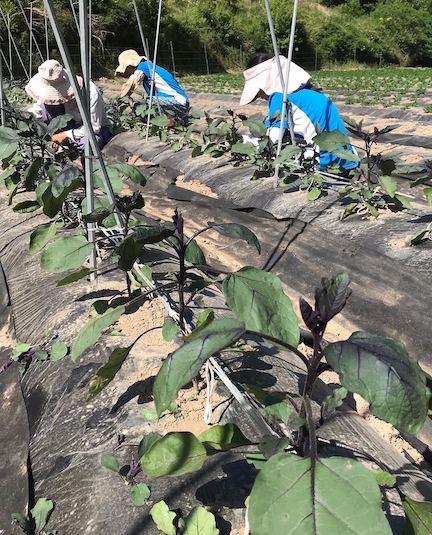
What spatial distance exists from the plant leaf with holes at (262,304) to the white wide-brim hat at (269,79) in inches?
137

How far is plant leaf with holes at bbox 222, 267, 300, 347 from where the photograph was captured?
973 mm

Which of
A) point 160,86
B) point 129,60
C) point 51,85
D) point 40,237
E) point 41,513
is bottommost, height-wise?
point 41,513

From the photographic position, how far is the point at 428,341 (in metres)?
2.33

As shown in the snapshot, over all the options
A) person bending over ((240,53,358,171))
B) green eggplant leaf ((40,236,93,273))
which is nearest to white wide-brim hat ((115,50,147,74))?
person bending over ((240,53,358,171))

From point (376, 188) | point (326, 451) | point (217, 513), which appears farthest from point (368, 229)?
point (217, 513)

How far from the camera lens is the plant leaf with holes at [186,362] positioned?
0.73 meters

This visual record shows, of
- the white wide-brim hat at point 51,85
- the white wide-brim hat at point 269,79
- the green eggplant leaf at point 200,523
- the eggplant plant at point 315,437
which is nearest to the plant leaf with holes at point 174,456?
the eggplant plant at point 315,437

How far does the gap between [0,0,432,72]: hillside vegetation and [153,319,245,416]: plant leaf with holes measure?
2207 centimetres

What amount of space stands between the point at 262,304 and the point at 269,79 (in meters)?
3.70

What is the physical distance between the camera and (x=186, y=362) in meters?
0.74

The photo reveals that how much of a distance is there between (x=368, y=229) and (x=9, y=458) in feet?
8.15

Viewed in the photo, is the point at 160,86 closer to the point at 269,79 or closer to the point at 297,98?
the point at 269,79

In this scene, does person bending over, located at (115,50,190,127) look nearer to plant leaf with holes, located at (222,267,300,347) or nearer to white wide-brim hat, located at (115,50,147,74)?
white wide-brim hat, located at (115,50,147,74)

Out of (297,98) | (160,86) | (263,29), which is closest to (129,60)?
(160,86)
